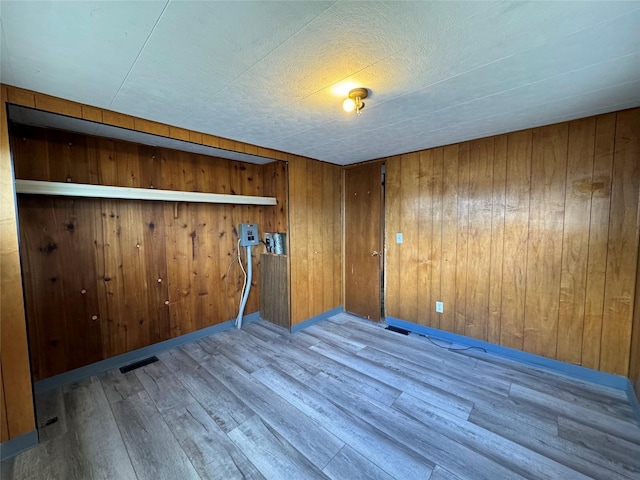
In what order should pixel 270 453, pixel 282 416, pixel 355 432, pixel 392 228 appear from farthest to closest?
1. pixel 392 228
2. pixel 282 416
3. pixel 355 432
4. pixel 270 453

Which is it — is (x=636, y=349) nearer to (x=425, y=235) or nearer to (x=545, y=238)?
(x=545, y=238)

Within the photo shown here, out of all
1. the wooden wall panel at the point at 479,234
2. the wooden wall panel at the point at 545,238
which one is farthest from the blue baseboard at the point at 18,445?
the wooden wall panel at the point at 545,238

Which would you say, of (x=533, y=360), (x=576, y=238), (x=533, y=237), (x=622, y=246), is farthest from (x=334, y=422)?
(x=622, y=246)

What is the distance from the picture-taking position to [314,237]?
11.9 ft

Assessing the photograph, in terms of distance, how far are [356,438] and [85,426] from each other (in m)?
1.92

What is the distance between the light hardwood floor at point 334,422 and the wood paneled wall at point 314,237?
39.7 inches

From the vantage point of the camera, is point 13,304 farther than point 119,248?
No

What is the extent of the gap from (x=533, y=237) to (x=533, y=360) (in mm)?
1226

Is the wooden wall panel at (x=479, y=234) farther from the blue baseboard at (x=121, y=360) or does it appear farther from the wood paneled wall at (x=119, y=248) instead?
the blue baseboard at (x=121, y=360)

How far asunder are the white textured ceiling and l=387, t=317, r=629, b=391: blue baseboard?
2226 millimetres

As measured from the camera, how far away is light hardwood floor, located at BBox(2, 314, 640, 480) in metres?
1.50

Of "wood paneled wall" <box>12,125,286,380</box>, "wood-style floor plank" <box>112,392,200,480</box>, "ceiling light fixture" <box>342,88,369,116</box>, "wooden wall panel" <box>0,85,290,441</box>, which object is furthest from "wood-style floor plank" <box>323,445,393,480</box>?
"wood paneled wall" <box>12,125,286,380</box>

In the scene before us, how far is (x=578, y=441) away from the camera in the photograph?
166 centimetres

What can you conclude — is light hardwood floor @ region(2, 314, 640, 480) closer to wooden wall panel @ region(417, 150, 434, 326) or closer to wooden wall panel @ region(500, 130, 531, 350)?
wooden wall panel @ region(500, 130, 531, 350)
